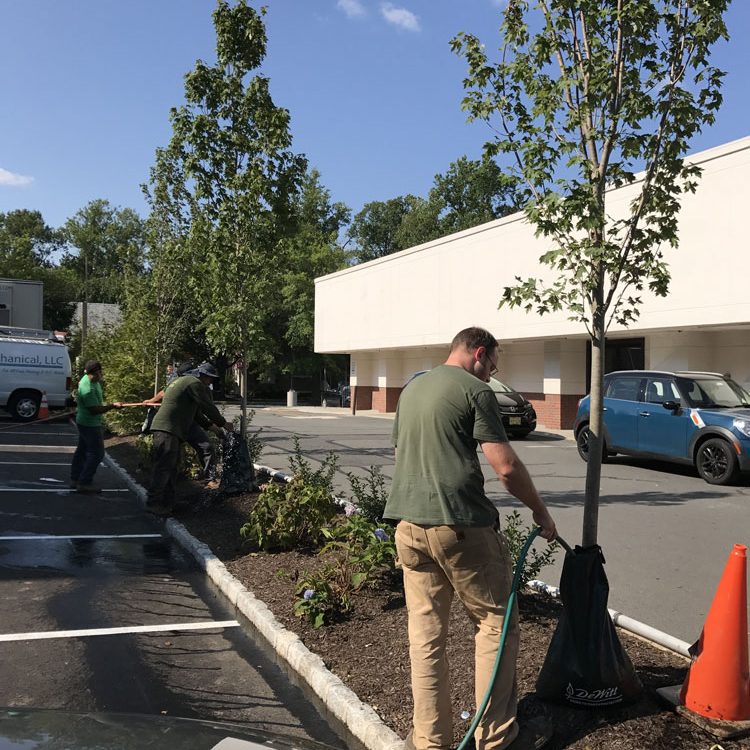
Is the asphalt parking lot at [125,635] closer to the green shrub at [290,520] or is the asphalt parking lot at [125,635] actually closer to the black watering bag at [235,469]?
the green shrub at [290,520]

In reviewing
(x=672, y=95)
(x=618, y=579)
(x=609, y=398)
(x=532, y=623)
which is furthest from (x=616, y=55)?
(x=609, y=398)

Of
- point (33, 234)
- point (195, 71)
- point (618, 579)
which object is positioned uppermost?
point (33, 234)

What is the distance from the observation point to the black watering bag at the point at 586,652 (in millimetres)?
3379

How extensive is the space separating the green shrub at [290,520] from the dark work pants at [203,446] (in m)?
2.55

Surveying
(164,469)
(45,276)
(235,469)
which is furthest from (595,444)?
(45,276)

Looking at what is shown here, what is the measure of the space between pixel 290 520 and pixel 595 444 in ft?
10.7

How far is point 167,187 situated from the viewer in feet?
49.6

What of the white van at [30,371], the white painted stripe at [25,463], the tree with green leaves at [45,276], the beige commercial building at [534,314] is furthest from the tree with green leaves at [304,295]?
the white painted stripe at [25,463]

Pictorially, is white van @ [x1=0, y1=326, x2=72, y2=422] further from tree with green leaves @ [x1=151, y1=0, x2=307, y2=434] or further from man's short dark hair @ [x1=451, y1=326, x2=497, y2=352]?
man's short dark hair @ [x1=451, y1=326, x2=497, y2=352]

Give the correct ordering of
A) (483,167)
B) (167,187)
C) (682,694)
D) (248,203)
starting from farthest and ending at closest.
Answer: (167,187)
(248,203)
(483,167)
(682,694)

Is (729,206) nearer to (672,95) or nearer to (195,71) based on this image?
(195,71)

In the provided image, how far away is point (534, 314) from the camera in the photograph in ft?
71.2

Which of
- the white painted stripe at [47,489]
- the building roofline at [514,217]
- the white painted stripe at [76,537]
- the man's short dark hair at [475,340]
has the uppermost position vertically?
the building roofline at [514,217]

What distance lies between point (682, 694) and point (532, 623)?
1194mm
